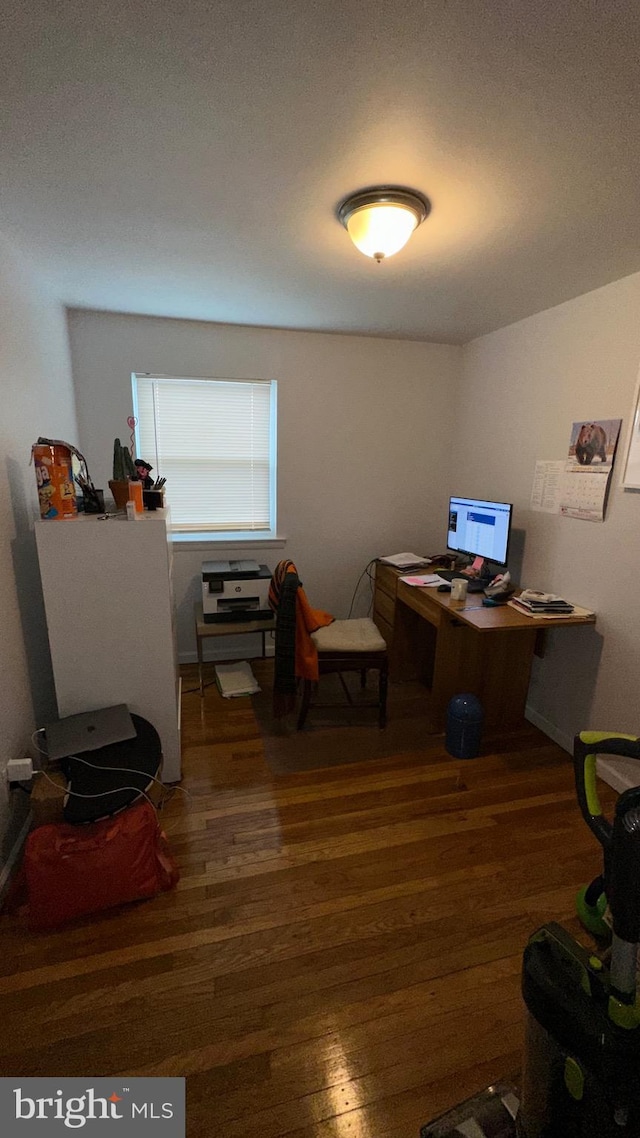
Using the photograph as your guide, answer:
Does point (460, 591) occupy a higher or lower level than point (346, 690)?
higher

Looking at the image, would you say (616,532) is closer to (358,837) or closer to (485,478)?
(485,478)

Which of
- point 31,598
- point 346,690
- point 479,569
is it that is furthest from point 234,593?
point 479,569

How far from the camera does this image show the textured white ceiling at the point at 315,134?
0.93 metres

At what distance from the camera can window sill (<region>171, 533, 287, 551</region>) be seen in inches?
129

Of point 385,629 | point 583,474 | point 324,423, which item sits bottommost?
point 385,629

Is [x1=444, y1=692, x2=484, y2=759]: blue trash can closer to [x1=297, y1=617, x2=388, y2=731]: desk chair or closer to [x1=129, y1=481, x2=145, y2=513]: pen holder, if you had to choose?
[x1=297, y1=617, x2=388, y2=731]: desk chair

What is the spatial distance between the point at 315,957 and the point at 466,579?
78.3 inches

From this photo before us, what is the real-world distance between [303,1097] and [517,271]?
2.96 m

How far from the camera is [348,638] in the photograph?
269 cm

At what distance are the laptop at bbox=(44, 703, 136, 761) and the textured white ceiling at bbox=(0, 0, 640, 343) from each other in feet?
6.24

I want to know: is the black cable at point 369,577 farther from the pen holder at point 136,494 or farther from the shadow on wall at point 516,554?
the pen holder at point 136,494

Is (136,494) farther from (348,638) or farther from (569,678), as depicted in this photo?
(569,678)

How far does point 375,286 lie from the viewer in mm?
2301

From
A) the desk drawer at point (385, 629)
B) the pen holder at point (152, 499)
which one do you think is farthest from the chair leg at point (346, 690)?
the pen holder at point (152, 499)
